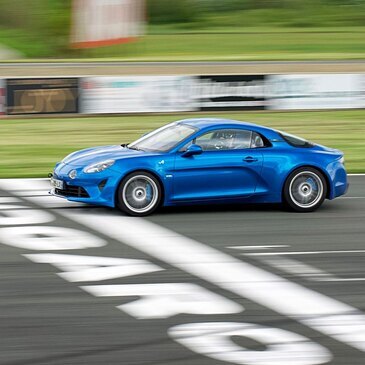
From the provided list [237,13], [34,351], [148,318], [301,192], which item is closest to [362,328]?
[148,318]

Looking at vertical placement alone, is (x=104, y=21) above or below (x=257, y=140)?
above

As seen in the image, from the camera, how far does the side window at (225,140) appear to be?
12289mm

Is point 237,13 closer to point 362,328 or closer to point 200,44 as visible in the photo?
point 200,44

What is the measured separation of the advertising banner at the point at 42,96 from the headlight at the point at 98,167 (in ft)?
38.7

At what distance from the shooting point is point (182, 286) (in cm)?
860

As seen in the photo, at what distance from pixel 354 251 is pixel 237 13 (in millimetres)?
91179

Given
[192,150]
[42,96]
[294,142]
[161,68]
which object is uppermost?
[161,68]

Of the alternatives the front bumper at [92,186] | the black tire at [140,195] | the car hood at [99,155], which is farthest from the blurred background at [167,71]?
the black tire at [140,195]

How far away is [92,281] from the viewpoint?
8.70m

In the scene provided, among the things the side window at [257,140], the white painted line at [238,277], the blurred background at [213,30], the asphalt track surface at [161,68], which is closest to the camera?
the white painted line at [238,277]

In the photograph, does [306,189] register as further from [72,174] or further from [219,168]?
[72,174]

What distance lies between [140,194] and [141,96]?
42.3ft

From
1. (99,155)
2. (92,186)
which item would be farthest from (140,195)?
(99,155)

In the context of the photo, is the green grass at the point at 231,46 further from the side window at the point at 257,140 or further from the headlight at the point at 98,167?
the headlight at the point at 98,167
